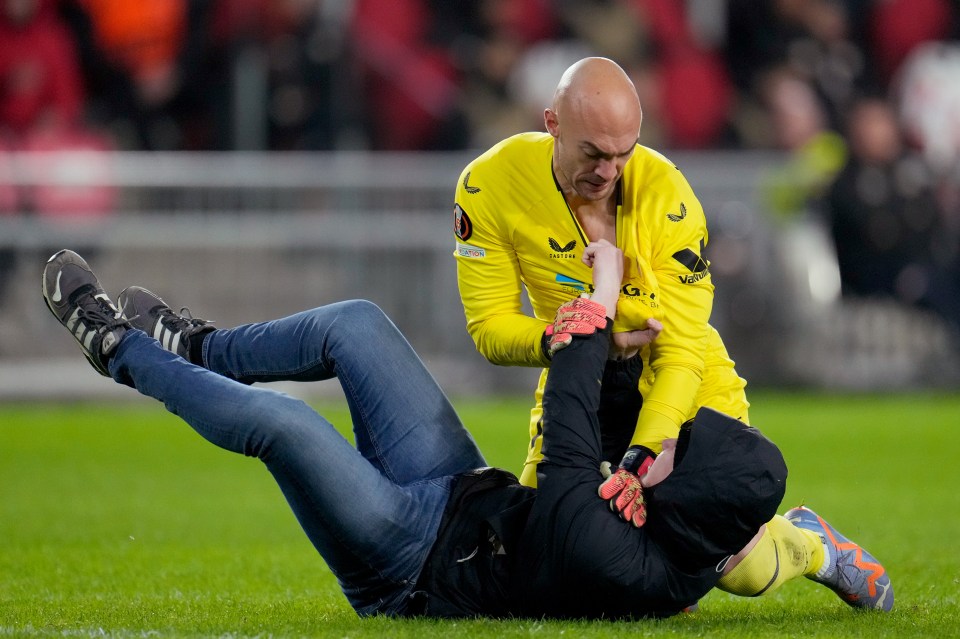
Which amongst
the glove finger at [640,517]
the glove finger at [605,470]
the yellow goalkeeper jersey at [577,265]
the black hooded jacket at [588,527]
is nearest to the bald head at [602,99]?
the yellow goalkeeper jersey at [577,265]

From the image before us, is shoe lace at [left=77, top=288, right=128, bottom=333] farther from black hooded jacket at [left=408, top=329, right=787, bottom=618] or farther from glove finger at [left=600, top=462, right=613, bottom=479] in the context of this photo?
glove finger at [left=600, top=462, right=613, bottom=479]

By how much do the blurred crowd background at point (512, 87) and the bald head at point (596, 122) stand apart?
8097 mm

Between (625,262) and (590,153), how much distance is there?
496 mm

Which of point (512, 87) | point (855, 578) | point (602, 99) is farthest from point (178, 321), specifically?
point (512, 87)

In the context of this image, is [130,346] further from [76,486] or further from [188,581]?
[76,486]

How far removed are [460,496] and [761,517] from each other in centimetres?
97

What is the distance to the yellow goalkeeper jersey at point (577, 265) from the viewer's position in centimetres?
519

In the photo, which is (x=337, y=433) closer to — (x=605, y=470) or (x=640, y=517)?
(x=605, y=470)

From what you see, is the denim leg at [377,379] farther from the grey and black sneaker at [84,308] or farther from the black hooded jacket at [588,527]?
the grey and black sneaker at [84,308]

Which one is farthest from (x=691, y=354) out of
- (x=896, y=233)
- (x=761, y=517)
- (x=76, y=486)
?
(x=896, y=233)

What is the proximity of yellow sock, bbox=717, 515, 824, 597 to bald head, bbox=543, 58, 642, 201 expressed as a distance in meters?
1.32

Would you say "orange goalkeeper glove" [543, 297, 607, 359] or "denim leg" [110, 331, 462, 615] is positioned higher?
"orange goalkeeper glove" [543, 297, 607, 359]

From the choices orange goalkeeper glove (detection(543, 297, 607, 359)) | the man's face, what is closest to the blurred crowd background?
the man's face

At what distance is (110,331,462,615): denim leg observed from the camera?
4.57 m
